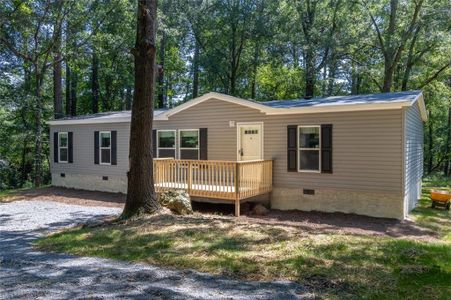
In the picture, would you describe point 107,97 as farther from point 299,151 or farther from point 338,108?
point 338,108

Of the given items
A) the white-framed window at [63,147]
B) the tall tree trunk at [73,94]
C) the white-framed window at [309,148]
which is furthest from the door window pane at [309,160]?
the tall tree trunk at [73,94]

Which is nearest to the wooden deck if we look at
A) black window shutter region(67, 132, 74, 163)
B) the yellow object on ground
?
the yellow object on ground

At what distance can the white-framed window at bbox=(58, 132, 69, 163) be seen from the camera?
1600cm

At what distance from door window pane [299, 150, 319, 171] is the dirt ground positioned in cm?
129

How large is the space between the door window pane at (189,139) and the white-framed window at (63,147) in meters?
5.97

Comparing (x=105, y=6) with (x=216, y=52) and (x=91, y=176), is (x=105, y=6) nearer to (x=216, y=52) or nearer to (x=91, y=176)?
(x=216, y=52)

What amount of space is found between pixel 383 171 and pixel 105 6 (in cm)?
1645

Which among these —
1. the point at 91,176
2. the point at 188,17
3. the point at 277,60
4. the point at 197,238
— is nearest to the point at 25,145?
the point at 91,176

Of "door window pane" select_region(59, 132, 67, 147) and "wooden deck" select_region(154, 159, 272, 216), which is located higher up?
"door window pane" select_region(59, 132, 67, 147)

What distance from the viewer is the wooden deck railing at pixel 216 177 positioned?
10.1 metres

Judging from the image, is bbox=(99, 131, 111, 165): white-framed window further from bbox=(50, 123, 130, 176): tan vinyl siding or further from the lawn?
the lawn

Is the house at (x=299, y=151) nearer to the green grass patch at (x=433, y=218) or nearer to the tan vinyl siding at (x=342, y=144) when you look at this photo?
the tan vinyl siding at (x=342, y=144)

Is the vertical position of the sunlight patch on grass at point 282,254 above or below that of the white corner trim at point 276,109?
below

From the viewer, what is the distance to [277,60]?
76.4ft
